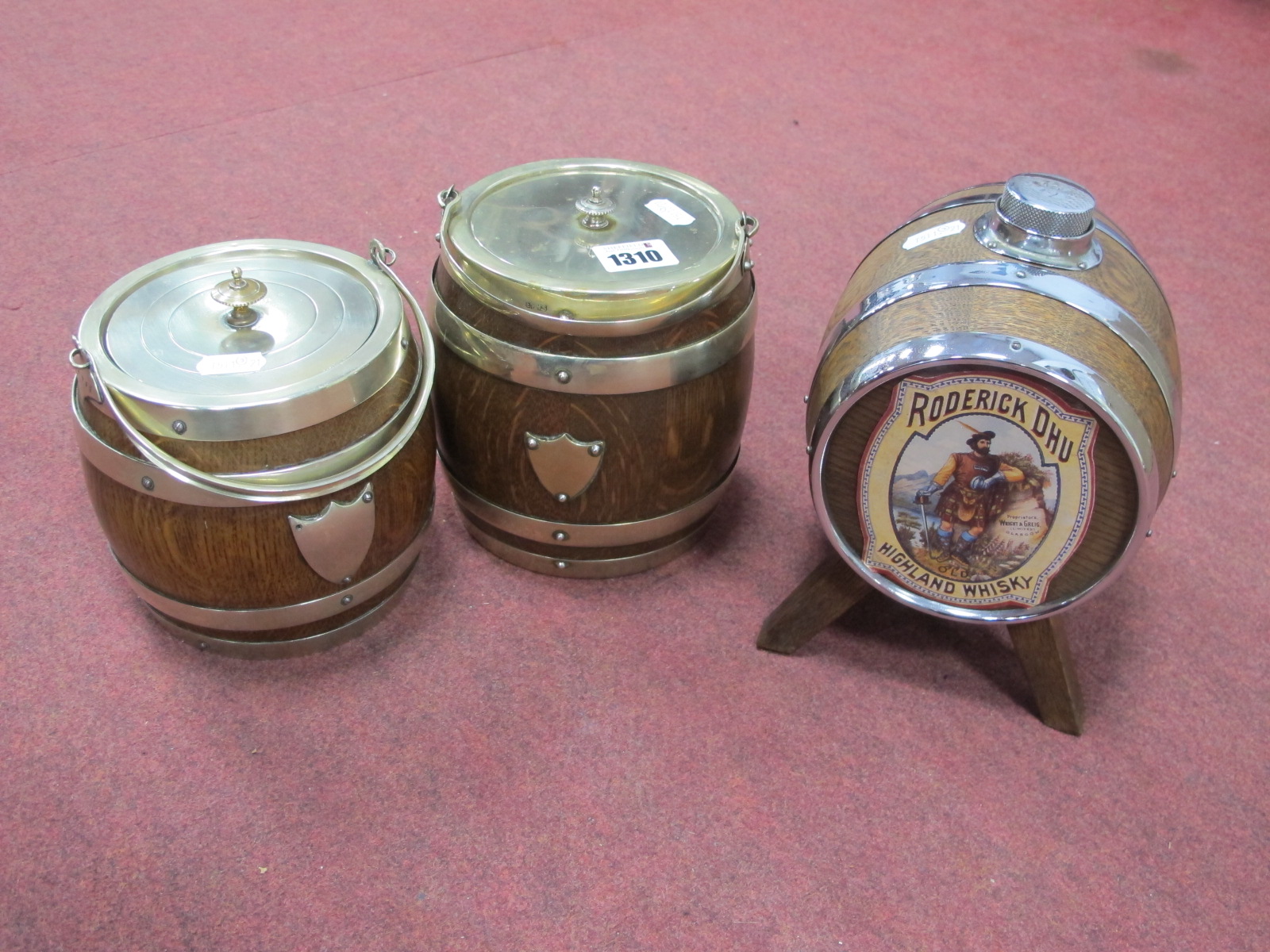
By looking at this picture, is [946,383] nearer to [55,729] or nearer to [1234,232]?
[55,729]

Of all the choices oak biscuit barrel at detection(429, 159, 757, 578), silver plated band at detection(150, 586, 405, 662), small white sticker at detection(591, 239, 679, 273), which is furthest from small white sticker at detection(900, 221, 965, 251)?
silver plated band at detection(150, 586, 405, 662)

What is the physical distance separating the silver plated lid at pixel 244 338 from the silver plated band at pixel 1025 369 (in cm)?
65

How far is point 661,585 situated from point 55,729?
1008 mm

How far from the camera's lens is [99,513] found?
5.25 feet

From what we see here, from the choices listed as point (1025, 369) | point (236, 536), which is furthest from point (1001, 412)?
point (236, 536)

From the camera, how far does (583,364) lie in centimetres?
164

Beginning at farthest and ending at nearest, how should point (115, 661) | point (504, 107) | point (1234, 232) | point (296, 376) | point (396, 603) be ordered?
point (504, 107) < point (1234, 232) < point (396, 603) < point (115, 661) < point (296, 376)

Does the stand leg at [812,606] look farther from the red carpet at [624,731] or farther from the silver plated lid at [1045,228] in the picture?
the silver plated lid at [1045,228]

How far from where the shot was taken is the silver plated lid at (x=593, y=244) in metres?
1.60

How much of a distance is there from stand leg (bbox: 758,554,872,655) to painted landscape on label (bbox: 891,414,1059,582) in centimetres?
16

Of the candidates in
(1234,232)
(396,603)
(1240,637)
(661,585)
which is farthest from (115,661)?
(1234,232)

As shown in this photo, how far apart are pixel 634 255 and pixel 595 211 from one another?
109mm

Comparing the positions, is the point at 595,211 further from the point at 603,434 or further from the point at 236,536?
the point at 236,536

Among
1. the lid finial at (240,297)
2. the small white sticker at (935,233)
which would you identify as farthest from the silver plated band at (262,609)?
the small white sticker at (935,233)
